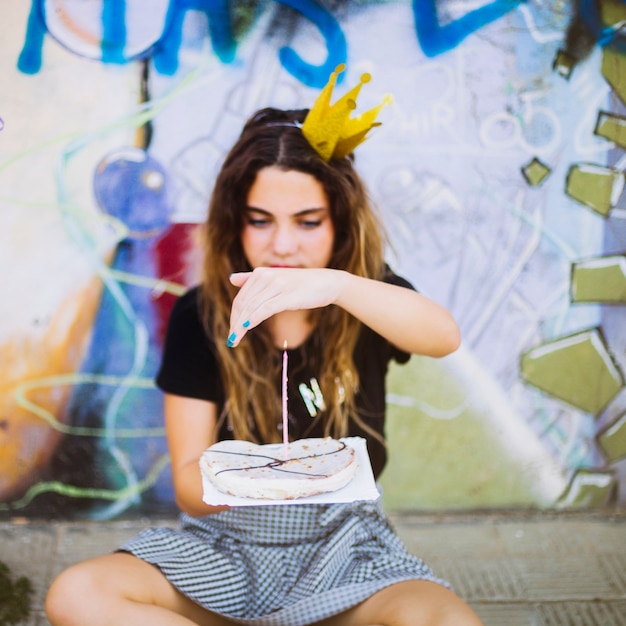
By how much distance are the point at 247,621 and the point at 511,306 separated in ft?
5.92

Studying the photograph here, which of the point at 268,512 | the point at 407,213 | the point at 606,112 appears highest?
the point at 606,112

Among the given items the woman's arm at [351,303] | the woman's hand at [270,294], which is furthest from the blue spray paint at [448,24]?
the woman's hand at [270,294]

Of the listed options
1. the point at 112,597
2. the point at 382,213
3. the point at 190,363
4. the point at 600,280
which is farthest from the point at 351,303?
the point at 600,280

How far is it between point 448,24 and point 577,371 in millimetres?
1455

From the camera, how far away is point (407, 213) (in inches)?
133

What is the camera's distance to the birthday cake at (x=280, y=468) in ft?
6.47

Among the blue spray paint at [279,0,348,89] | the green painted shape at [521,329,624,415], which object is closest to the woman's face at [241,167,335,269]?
the blue spray paint at [279,0,348,89]

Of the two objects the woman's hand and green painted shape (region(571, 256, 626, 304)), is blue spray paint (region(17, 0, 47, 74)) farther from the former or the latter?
green painted shape (region(571, 256, 626, 304))

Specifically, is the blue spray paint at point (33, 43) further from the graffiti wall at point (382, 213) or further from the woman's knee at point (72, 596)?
the woman's knee at point (72, 596)

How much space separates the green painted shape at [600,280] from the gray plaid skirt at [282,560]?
154 centimetres

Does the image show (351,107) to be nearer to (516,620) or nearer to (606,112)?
(606,112)

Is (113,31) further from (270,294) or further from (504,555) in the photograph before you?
(504,555)

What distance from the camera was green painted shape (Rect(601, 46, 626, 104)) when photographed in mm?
3285

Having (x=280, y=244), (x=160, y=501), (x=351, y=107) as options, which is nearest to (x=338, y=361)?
(x=280, y=244)
